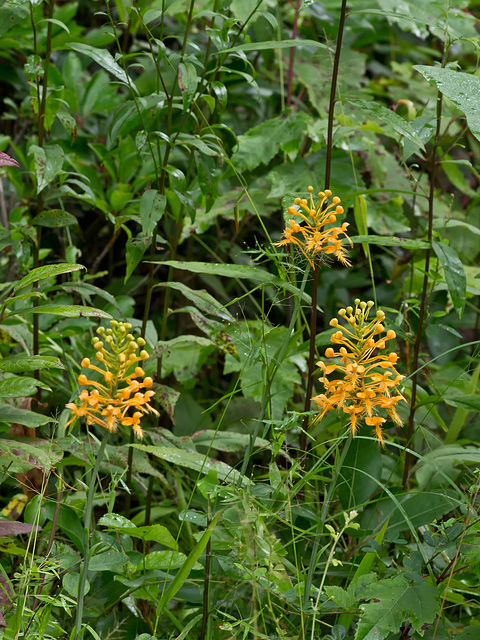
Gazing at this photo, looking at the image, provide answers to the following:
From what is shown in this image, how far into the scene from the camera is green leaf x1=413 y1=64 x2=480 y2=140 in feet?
3.24

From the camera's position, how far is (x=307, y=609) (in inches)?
36.9

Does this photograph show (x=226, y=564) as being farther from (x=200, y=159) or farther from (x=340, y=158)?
(x=340, y=158)

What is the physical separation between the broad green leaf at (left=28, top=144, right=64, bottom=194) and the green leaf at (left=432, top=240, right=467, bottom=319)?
0.72 metres

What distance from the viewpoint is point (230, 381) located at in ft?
7.00

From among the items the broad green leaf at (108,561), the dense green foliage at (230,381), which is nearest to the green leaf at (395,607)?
the dense green foliage at (230,381)

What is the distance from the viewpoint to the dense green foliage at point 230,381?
923 mm

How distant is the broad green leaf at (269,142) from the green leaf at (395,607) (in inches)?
50.5

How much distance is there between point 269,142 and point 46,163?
87cm

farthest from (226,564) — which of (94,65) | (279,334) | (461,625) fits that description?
(94,65)

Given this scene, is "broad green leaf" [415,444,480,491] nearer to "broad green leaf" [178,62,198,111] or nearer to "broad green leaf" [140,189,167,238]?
"broad green leaf" [140,189,167,238]

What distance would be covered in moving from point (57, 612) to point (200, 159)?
861mm

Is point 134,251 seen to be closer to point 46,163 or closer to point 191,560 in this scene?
point 46,163

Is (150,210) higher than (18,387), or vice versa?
(150,210)

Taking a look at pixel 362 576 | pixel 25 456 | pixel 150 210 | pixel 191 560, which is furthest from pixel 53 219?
pixel 362 576
